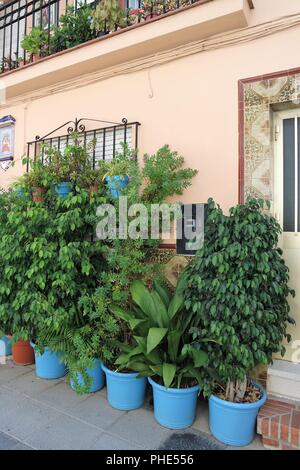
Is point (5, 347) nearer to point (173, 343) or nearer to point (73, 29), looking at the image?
point (173, 343)

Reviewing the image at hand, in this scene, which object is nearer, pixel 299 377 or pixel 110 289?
pixel 299 377

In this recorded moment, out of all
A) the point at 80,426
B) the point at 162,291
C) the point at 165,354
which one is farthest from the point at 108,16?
the point at 80,426

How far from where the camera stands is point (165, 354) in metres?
2.98

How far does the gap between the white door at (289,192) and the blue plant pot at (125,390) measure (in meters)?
1.41

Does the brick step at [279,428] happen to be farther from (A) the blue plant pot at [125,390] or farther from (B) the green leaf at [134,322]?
(B) the green leaf at [134,322]

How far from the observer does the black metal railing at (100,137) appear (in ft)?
12.8

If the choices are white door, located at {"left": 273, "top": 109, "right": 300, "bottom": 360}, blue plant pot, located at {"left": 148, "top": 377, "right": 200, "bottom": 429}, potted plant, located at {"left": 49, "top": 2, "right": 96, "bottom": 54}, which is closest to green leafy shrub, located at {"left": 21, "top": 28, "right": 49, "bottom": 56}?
potted plant, located at {"left": 49, "top": 2, "right": 96, "bottom": 54}

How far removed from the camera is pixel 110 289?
3.21 metres

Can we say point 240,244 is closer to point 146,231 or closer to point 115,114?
point 146,231

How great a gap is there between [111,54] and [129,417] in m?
3.80

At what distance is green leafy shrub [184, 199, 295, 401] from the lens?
246 centimetres

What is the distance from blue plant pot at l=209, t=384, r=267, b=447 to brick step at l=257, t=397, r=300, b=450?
83 mm

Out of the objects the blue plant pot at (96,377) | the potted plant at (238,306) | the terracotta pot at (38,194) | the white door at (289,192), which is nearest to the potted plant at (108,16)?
the terracotta pot at (38,194)
